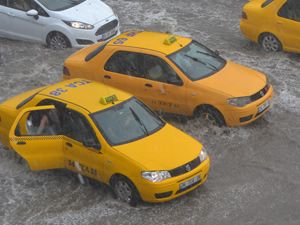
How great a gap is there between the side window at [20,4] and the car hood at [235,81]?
6.30 m

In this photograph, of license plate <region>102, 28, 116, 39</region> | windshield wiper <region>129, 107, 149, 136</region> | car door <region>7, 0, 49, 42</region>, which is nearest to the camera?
windshield wiper <region>129, 107, 149, 136</region>

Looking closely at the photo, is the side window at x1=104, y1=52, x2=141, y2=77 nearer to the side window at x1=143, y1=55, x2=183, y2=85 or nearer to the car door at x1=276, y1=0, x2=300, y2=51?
the side window at x1=143, y1=55, x2=183, y2=85

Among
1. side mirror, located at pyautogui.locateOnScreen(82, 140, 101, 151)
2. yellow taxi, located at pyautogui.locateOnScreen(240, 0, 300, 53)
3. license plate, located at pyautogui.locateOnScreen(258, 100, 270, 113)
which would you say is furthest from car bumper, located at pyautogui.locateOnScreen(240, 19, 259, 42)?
side mirror, located at pyautogui.locateOnScreen(82, 140, 101, 151)

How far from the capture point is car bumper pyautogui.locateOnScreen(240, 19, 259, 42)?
15.5 m

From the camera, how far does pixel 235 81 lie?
11633mm

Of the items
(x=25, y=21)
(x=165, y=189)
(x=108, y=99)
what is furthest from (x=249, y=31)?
(x=165, y=189)

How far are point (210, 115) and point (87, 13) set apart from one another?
571 centimetres

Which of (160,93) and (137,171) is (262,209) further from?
(160,93)

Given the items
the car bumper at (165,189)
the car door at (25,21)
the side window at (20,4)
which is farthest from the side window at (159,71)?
the side window at (20,4)

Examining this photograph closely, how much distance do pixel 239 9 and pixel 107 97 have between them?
10305 mm

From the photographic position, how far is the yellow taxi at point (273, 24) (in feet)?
48.4

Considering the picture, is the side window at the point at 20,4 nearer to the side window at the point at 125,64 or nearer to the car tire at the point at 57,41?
the car tire at the point at 57,41

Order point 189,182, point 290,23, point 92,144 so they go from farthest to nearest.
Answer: point 290,23 → point 92,144 → point 189,182

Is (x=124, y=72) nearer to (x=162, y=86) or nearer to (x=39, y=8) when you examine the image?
(x=162, y=86)
